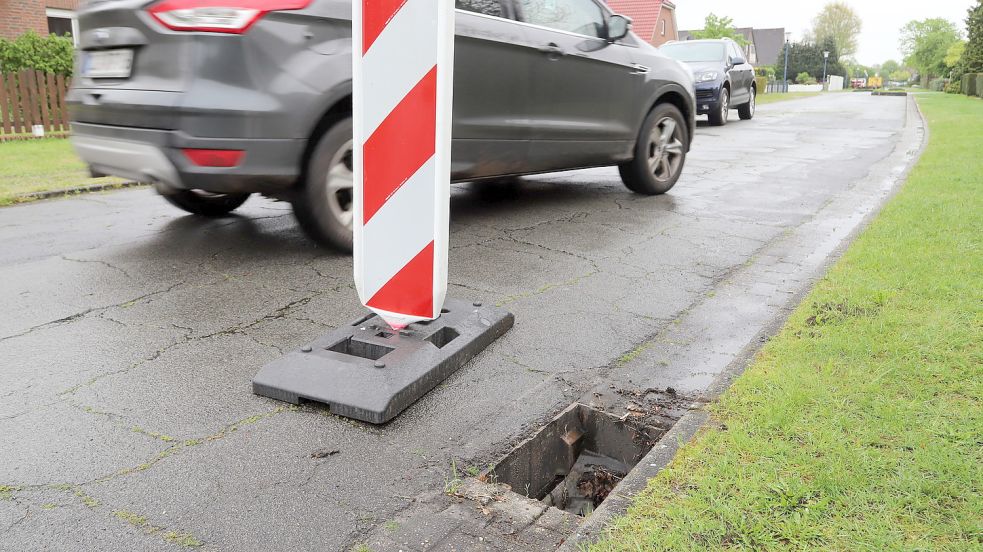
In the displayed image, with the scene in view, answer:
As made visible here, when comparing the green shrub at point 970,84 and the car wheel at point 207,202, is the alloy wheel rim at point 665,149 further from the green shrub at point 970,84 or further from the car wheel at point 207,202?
the green shrub at point 970,84

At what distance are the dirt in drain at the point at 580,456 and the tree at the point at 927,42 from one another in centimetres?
12134

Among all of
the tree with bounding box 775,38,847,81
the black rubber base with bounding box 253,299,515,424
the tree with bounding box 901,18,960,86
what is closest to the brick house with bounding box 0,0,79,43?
the black rubber base with bounding box 253,299,515,424

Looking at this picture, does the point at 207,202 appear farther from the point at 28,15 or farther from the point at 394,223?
the point at 28,15

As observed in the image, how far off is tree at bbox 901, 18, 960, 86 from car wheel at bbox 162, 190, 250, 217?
120 metres

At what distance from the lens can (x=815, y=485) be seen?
2.11m

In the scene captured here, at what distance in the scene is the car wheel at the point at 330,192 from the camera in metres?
4.46

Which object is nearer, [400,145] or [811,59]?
[400,145]

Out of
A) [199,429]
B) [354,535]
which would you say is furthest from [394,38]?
[354,535]

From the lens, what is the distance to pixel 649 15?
52031 millimetres

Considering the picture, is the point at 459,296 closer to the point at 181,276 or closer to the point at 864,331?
the point at 181,276

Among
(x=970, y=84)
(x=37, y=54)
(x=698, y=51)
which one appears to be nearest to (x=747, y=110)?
(x=698, y=51)

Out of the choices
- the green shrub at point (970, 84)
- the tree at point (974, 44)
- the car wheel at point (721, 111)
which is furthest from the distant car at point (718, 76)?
the tree at point (974, 44)

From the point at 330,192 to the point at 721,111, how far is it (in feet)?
50.7

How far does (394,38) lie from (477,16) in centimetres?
253
